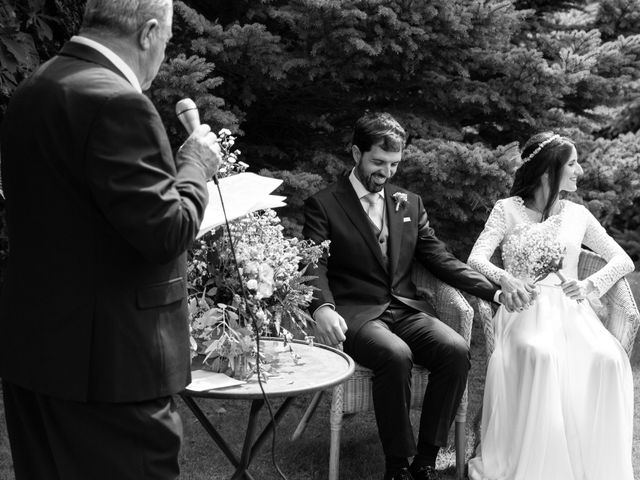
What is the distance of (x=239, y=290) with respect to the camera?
115 inches

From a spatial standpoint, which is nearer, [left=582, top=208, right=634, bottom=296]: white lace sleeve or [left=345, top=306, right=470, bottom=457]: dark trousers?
[left=345, top=306, right=470, bottom=457]: dark trousers

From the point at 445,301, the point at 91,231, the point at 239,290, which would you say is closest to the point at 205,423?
the point at 239,290

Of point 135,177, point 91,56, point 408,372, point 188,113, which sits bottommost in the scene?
point 408,372

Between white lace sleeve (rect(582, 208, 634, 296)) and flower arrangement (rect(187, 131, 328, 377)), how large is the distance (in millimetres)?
1763

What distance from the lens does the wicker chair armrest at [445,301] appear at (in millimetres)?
3941

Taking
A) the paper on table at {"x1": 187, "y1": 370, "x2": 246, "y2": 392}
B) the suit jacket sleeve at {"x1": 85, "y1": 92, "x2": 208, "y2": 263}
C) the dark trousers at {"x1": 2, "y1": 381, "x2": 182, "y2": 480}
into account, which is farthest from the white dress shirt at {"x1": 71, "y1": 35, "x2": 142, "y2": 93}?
the paper on table at {"x1": 187, "y1": 370, "x2": 246, "y2": 392}

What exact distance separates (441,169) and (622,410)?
2.14 meters

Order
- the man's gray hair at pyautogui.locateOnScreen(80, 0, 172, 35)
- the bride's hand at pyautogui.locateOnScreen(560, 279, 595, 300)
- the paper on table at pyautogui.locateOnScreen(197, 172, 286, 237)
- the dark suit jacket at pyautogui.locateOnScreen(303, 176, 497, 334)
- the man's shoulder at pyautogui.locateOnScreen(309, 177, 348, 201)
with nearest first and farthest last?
the man's gray hair at pyautogui.locateOnScreen(80, 0, 172, 35) < the paper on table at pyautogui.locateOnScreen(197, 172, 286, 237) < the bride's hand at pyautogui.locateOnScreen(560, 279, 595, 300) < the dark suit jacket at pyautogui.locateOnScreen(303, 176, 497, 334) < the man's shoulder at pyautogui.locateOnScreen(309, 177, 348, 201)

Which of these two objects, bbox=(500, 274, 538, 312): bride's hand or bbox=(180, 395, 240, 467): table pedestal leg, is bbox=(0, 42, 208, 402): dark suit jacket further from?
bbox=(500, 274, 538, 312): bride's hand

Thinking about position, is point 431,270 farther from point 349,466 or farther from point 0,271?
point 0,271

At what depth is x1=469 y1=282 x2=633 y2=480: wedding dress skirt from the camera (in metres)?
3.60

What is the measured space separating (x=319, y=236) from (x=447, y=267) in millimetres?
692

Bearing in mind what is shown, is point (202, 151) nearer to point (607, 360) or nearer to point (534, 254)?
point (534, 254)

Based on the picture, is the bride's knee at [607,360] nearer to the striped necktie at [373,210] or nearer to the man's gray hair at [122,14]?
the striped necktie at [373,210]
